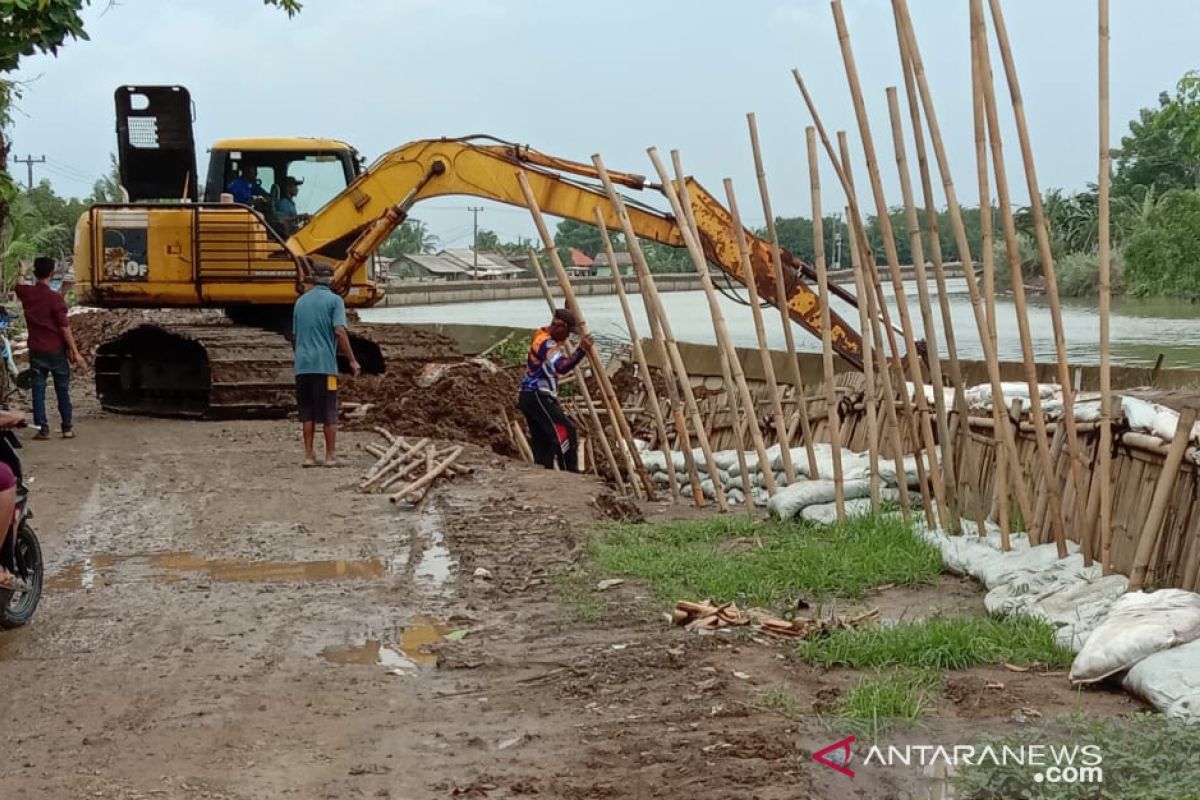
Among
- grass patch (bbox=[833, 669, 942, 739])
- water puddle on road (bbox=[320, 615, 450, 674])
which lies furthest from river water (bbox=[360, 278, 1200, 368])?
grass patch (bbox=[833, 669, 942, 739])

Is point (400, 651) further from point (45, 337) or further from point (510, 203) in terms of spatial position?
point (45, 337)

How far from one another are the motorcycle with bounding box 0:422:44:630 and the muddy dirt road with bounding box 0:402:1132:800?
111mm

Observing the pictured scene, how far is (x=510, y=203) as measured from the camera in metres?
13.0

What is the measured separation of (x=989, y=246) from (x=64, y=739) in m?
4.60

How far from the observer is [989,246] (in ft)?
22.4

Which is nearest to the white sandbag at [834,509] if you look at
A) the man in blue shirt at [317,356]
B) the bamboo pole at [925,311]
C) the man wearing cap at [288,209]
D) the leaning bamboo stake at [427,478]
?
the bamboo pole at [925,311]

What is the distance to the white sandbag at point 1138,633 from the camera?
16.3 feet

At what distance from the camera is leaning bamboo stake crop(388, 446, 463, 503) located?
9961mm

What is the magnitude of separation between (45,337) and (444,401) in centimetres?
385

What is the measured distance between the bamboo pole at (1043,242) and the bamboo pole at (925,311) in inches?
32.1

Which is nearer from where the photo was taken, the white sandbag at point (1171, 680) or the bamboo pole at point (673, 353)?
the white sandbag at point (1171, 680)

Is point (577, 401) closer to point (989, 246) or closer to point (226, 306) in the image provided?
point (226, 306)

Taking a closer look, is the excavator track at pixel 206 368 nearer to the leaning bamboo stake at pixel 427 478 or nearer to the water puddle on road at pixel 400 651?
the leaning bamboo stake at pixel 427 478

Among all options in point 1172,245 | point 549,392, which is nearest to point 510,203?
point 549,392
